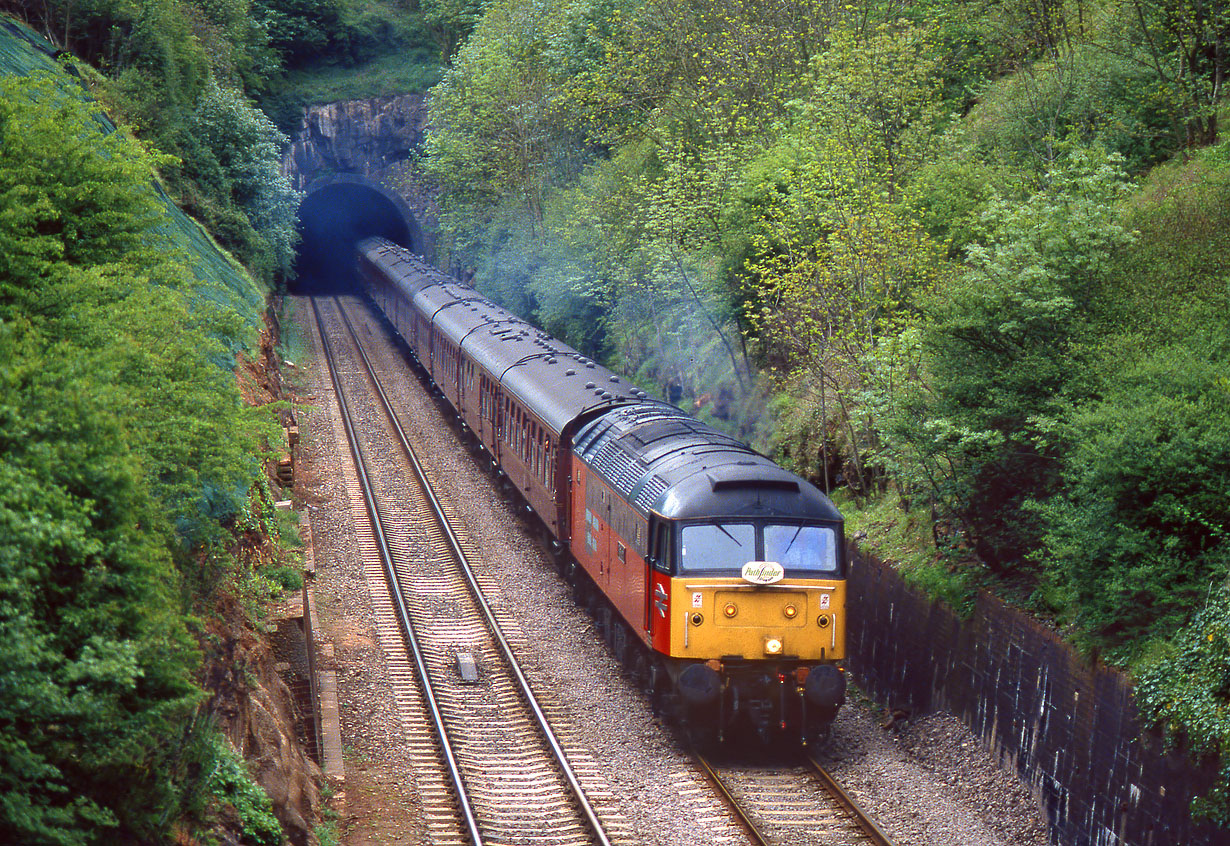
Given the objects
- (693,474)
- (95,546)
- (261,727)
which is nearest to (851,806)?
(693,474)

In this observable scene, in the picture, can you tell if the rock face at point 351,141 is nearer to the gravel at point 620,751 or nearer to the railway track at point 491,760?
the railway track at point 491,760

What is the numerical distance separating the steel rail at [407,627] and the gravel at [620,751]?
49 cm

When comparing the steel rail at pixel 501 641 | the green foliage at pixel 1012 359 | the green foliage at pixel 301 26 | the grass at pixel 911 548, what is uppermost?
the green foliage at pixel 301 26

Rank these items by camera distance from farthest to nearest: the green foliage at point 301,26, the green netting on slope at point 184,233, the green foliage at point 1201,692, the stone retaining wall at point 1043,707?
the green foliage at point 301,26
the green netting on slope at point 184,233
the stone retaining wall at point 1043,707
the green foliage at point 1201,692

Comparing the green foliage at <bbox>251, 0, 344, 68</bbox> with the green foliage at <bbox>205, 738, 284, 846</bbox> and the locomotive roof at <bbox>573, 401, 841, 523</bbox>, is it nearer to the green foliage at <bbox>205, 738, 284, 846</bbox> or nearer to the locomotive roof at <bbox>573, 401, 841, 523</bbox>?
the locomotive roof at <bbox>573, 401, 841, 523</bbox>

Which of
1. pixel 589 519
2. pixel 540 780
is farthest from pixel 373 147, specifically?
pixel 540 780

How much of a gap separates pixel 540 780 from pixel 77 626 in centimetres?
737

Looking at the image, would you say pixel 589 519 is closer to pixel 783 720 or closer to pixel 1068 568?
pixel 783 720

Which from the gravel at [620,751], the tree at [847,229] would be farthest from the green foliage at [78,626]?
the tree at [847,229]

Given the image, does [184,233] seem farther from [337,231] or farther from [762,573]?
[337,231]

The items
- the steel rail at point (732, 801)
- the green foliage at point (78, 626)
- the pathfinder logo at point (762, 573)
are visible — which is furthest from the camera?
the pathfinder logo at point (762, 573)

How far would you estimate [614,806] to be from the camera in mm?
12062

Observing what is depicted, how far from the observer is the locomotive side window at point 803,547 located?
13.3 meters

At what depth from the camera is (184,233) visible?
2462cm
